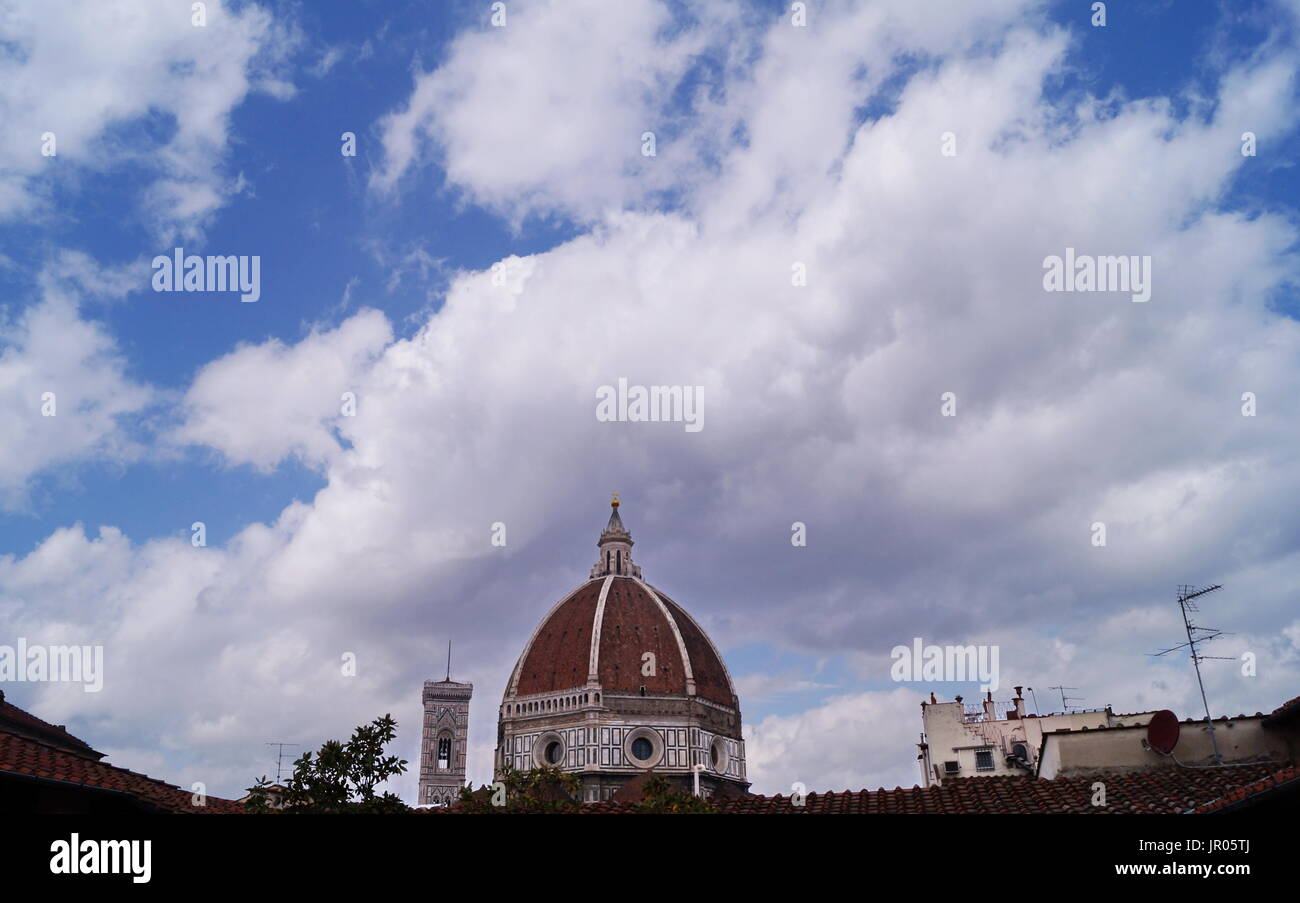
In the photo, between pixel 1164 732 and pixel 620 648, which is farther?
pixel 620 648

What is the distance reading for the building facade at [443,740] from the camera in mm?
109562

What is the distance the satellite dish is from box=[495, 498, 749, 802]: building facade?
71534 mm

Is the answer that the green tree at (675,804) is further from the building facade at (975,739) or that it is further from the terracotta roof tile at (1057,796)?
the building facade at (975,739)

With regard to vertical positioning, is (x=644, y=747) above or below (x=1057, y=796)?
below

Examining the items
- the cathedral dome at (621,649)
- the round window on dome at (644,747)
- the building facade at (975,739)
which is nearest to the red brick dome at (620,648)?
the cathedral dome at (621,649)

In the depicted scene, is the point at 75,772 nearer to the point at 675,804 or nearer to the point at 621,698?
the point at 675,804

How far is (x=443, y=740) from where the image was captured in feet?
→ 368

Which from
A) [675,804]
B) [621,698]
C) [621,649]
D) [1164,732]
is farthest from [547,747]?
[1164,732]

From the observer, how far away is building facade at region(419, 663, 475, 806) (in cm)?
10956

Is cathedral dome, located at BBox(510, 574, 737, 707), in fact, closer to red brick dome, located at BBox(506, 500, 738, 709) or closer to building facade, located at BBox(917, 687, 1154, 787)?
red brick dome, located at BBox(506, 500, 738, 709)

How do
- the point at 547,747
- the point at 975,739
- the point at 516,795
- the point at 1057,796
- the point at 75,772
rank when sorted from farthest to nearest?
the point at 547,747 → the point at 975,739 → the point at 516,795 → the point at 1057,796 → the point at 75,772

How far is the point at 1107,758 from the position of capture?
2230cm
